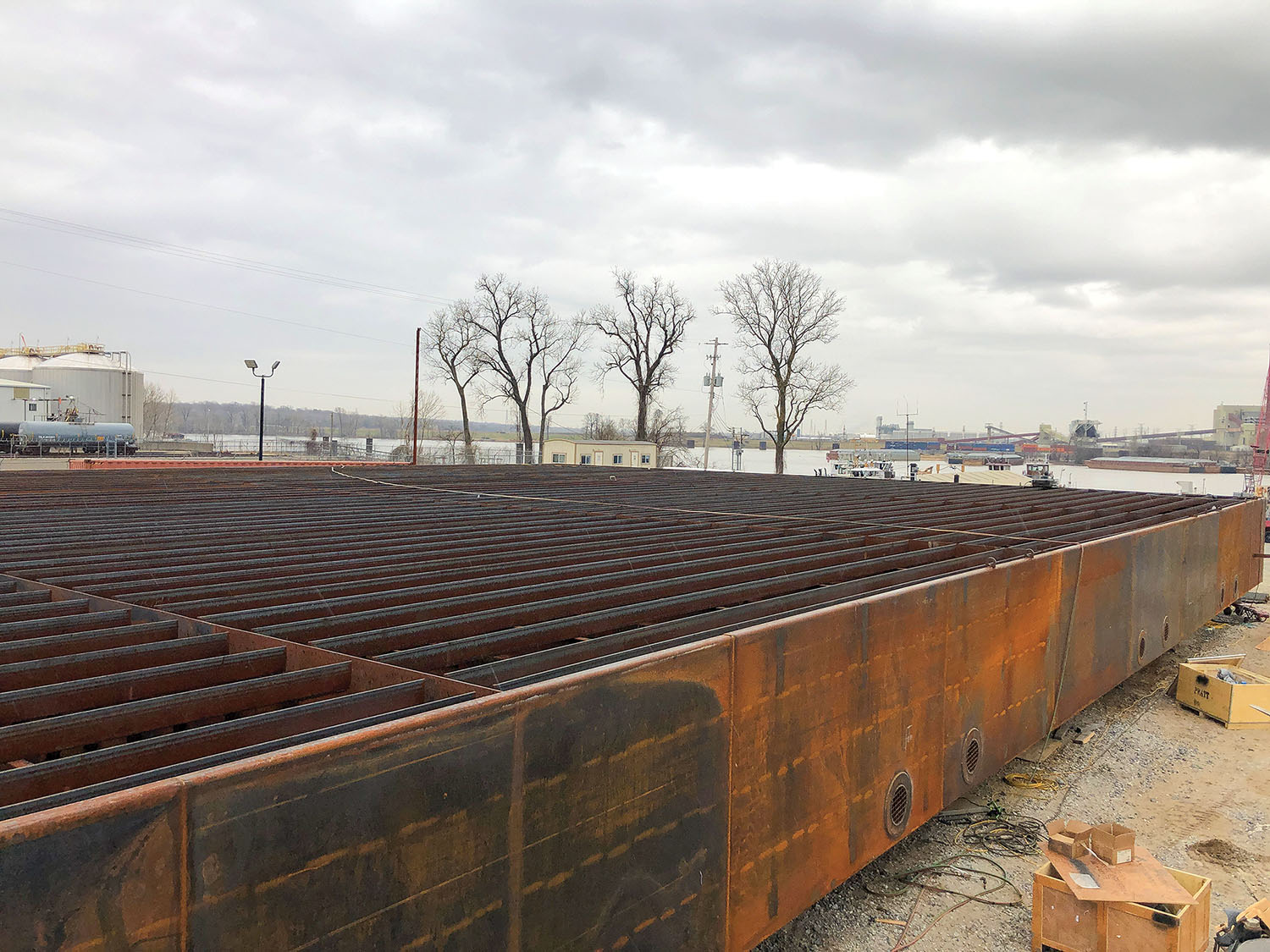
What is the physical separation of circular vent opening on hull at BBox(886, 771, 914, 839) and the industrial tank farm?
0.12ft

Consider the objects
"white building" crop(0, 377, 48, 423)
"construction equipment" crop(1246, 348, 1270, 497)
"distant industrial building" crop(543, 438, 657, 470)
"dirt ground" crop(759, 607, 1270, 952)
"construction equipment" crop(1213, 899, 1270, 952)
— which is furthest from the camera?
"construction equipment" crop(1246, 348, 1270, 497)

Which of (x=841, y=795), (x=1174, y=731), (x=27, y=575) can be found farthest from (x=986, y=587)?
(x=27, y=575)

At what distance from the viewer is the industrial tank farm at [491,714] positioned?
310 centimetres

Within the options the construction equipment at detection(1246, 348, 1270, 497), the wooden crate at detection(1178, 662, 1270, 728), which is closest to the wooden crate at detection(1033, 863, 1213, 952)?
the wooden crate at detection(1178, 662, 1270, 728)

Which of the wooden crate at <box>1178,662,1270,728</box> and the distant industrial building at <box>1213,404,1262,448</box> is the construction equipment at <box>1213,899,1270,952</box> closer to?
the wooden crate at <box>1178,662,1270,728</box>

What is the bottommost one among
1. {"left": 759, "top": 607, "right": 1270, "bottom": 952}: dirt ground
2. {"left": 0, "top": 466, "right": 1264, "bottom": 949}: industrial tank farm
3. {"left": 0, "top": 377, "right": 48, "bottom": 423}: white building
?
{"left": 759, "top": 607, "right": 1270, "bottom": 952}: dirt ground

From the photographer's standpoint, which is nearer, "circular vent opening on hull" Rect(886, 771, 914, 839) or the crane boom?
"circular vent opening on hull" Rect(886, 771, 914, 839)

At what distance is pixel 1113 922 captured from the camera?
6148 mm

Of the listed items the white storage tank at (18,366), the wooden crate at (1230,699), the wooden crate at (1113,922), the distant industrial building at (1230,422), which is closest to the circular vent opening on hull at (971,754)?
the wooden crate at (1113,922)

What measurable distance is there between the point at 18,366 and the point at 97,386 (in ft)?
54.0

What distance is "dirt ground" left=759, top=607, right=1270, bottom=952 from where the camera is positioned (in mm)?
6883

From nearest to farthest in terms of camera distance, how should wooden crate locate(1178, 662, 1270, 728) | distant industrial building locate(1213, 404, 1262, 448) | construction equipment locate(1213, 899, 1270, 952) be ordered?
construction equipment locate(1213, 899, 1270, 952) → wooden crate locate(1178, 662, 1270, 728) → distant industrial building locate(1213, 404, 1262, 448)

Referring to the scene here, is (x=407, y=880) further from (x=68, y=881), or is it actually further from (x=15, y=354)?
(x=15, y=354)

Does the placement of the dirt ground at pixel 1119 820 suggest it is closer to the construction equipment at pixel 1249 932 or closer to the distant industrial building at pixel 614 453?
the construction equipment at pixel 1249 932
